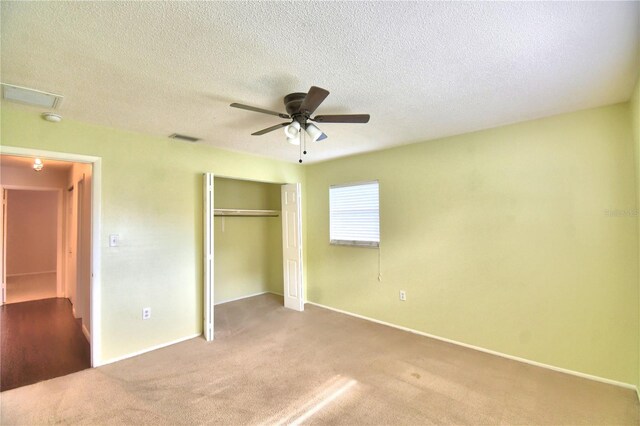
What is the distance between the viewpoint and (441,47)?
1.69 meters

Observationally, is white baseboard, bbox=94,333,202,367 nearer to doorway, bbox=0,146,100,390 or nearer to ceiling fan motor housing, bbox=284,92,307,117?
doorway, bbox=0,146,100,390

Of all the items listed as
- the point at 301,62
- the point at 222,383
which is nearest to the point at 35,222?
the point at 222,383

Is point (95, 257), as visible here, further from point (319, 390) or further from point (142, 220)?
point (319, 390)

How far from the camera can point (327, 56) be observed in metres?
1.77

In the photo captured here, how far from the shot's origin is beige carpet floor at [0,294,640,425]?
2.16 meters

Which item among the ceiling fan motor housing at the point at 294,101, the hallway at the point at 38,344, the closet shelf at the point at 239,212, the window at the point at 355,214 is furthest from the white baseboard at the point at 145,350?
the ceiling fan motor housing at the point at 294,101

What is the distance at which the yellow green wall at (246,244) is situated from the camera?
208 inches

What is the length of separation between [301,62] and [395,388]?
2693 mm

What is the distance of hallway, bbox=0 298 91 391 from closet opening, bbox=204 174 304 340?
2.04m

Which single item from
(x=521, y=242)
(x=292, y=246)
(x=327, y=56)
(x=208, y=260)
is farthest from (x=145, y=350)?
(x=521, y=242)

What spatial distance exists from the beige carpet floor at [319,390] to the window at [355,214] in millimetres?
1525

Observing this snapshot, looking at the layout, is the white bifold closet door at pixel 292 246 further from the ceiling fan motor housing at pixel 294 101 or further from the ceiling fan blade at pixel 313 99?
the ceiling fan blade at pixel 313 99

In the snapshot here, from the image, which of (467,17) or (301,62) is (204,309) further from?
(467,17)

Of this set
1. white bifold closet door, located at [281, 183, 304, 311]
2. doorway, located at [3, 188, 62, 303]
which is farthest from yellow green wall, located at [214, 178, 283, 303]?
doorway, located at [3, 188, 62, 303]
